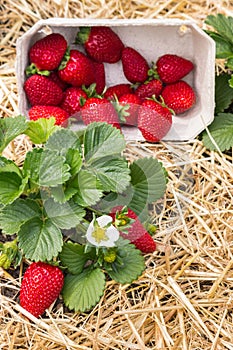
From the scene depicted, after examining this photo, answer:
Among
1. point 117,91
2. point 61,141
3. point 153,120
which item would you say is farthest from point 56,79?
point 61,141

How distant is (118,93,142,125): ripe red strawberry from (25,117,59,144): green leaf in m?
0.28

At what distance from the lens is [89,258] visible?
1618 mm

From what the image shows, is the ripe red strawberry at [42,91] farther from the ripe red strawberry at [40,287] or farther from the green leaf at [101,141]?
the ripe red strawberry at [40,287]

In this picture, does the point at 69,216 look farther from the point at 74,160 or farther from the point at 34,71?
the point at 34,71

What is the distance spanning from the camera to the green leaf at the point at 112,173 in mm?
1579

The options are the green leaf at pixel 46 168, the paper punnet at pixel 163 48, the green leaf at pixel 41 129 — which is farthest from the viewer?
the paper punnet at pixel 163 48

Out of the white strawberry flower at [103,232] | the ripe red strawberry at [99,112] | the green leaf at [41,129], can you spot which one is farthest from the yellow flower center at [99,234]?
the ripe red strawberry at [99,112]

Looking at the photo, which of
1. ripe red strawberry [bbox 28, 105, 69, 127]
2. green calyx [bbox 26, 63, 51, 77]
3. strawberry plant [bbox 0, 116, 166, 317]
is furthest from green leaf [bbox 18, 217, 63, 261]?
green calyx [bbox 26, 63, 51, 77]

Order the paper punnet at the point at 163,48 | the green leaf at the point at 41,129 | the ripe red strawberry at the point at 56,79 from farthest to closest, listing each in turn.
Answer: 1. the ripe red strawberry at the point at 56,79
2. the paper punnet at the point at 163,48
3. the green leaf at the point at 41,129

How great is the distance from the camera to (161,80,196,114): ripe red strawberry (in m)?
1.90

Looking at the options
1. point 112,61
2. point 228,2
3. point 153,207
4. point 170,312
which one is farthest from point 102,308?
point 228,2

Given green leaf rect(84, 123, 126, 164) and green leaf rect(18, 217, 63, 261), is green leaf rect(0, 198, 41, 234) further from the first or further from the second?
green leaf rect(84, 123, 126, 164)

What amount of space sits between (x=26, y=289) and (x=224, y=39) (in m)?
0.81

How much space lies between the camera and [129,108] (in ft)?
6.12
